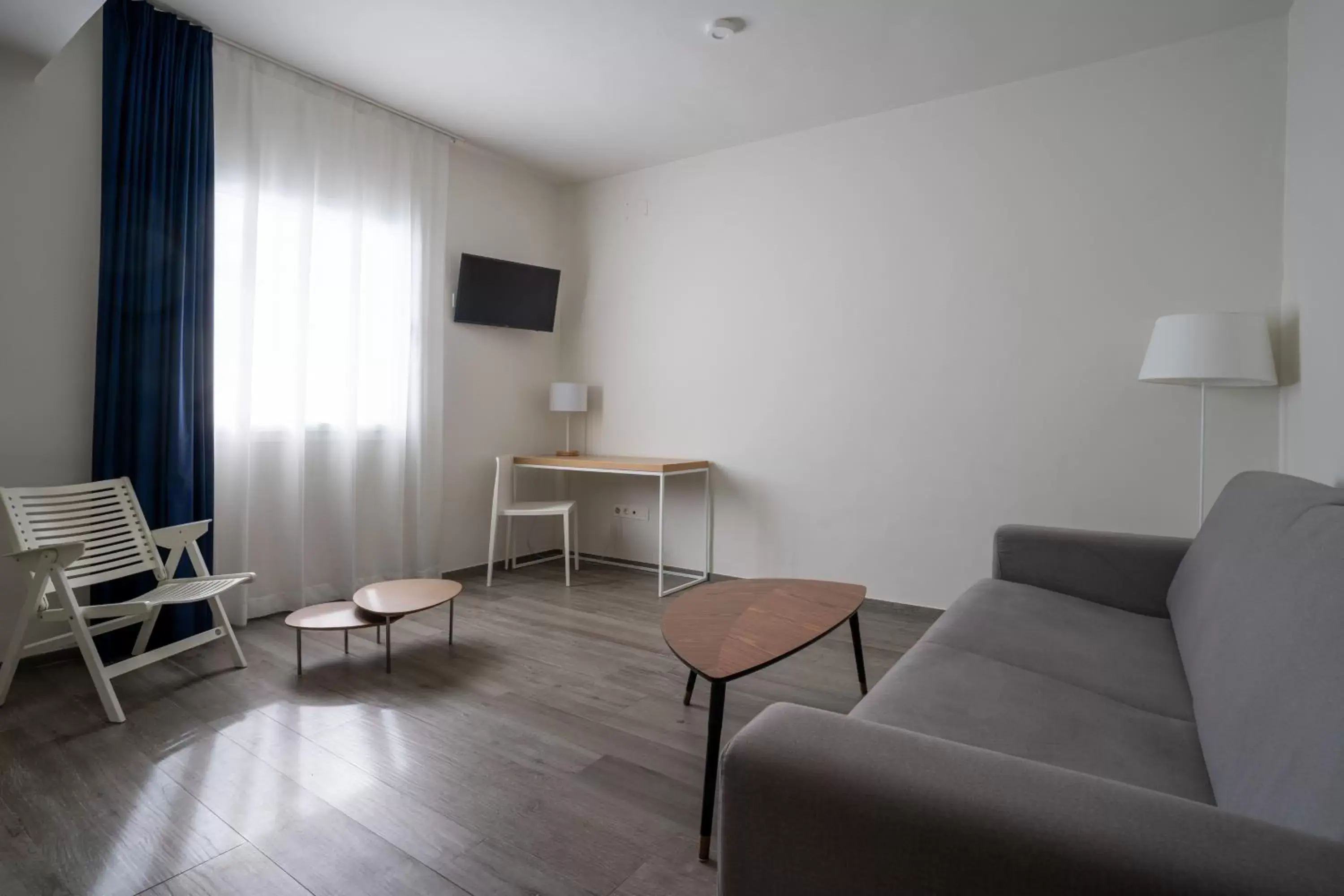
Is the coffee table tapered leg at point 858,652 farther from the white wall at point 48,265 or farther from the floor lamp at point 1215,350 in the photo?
the white wall at point 48,265

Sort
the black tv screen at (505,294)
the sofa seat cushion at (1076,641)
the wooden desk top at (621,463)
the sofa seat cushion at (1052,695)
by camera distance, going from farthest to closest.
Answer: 1. the black tv screen at (505,294)
2. the wooden desk top at (621,463)
3. the sofa seat cushion at (1076,641)
4. the sofa seat cushion at (1052,695)

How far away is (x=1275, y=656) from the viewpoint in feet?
3.44

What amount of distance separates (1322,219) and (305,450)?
4.40 meters

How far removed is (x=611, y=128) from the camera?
13.0 ft

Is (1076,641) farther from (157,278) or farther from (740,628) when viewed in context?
(157,278)

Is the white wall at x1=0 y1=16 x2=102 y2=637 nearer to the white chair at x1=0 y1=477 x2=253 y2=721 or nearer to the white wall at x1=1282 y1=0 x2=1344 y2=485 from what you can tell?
the white chair at x1=0 y1=477 x2=253 y2=721

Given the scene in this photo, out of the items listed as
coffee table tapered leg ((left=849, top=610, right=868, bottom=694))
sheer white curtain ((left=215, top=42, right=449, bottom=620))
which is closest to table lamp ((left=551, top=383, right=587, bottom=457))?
sheer white curtain ((left=215, top=42, right=449, bottom=620))

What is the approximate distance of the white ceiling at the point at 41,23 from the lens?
88.4 inches

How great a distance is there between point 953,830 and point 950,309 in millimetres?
3167

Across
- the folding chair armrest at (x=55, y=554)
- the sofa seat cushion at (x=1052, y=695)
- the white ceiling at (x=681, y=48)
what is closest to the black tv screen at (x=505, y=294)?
the white ceiling at (x=681, y=48)

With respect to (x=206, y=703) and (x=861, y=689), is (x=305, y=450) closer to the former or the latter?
(x=206, y=703)

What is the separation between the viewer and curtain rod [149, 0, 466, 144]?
9.57 feet

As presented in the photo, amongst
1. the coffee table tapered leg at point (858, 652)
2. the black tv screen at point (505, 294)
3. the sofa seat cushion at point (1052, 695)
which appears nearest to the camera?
the sofa seat cushion at point (1052, 695)

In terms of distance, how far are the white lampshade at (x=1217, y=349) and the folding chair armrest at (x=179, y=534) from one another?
395cm
